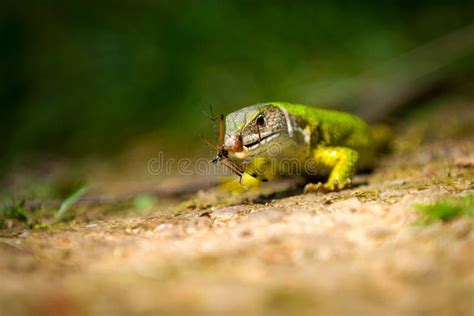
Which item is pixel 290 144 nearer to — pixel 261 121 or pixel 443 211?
pixel 261 121

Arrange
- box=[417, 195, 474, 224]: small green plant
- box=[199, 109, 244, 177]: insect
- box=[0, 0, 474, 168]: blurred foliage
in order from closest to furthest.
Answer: box=[417, 195, 474, 224]: small green plant, box=[199, 109, 244, 177]: insect, box=[0, 0, 474, 168]: blurred foliage

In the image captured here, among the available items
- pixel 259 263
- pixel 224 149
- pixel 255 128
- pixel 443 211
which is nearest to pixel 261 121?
pixel 255 128

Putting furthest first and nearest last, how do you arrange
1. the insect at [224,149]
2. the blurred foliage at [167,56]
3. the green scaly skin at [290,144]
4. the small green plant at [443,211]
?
the blurred foliage at [167,56], the green scaly skin at [290,144], the insect at [224,149], the small green plant at [443,211]

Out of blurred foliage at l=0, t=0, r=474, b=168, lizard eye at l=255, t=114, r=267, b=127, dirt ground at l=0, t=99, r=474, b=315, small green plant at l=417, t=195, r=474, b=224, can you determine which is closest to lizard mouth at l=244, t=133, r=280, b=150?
lizard eye at l=255, t=114, r=267, b=127

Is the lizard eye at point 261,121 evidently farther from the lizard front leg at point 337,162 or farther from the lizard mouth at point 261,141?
the lizard front leg at point 337,162

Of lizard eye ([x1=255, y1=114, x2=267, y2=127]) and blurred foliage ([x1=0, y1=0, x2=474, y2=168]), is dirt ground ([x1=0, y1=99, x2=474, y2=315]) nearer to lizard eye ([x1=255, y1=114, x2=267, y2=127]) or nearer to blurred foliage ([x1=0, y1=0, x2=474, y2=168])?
lizard eye ([x1=255, y1=114, x2=267, y2=127])

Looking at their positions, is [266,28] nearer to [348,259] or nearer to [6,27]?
[6,27]

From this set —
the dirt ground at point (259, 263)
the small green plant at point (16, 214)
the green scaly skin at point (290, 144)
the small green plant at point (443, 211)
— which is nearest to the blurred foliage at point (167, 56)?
the green scaly skin at point (290, 144)
